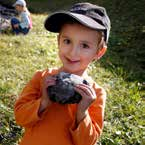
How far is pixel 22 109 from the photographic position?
9.40ft

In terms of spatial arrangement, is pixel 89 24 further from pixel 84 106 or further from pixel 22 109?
pixel 22 109

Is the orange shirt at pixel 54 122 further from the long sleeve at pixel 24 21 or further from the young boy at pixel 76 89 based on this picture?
the long sleeve at pixel 24 21

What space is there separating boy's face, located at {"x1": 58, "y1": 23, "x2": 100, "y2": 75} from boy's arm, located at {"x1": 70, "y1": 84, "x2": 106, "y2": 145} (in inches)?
10.7

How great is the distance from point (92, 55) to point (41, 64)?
414 cm

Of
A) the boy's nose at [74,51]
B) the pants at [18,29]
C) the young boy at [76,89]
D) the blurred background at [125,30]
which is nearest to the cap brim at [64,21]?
the young boy at [76,89]

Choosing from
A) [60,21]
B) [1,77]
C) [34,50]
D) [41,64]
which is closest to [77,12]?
[60,21]

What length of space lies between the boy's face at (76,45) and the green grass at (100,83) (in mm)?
2066

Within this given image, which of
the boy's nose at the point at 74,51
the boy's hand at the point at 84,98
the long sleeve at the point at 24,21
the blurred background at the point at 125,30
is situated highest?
the boy's nose at the point at 74,51

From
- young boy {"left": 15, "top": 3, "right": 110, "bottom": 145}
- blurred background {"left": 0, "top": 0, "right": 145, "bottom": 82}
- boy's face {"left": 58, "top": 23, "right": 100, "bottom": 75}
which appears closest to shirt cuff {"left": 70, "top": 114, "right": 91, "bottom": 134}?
young boy {"left": 15, "top": 3, "right": 110, "bottom": 145}

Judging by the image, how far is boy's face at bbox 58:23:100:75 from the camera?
9.03ft

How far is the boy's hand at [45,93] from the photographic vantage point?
8.75 ft

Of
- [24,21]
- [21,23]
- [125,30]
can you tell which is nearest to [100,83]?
[21,23]

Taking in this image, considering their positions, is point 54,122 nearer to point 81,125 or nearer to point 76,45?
point 81,125

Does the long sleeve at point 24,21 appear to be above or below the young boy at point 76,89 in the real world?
below
